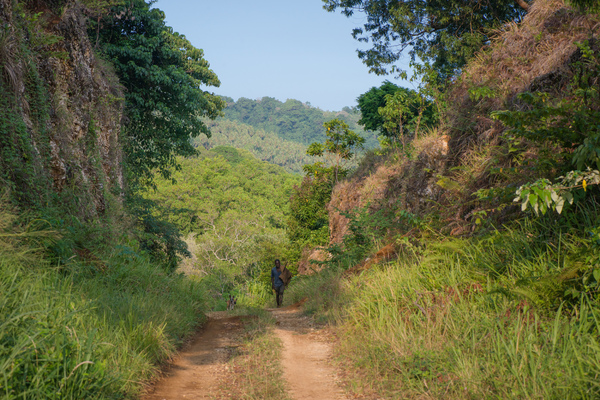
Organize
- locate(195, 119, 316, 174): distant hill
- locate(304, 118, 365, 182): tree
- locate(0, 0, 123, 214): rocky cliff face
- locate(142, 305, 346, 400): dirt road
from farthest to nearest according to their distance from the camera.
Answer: locate(195, 119, 316, 174): distant hill → locate(304, 118, 365, 182): tree → locate(0, 0, 123, 214): rocky cliff face → locate(142, 305, 346, 400): dirt road

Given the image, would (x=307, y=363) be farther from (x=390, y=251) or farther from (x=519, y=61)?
(x=519, y=61)

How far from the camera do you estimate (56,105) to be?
9.43 metres

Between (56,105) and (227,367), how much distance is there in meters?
6.76

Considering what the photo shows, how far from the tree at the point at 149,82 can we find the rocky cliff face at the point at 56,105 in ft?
14.0

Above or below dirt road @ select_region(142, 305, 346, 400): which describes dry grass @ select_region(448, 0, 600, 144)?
above

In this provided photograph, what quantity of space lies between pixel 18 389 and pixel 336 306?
19.1ft

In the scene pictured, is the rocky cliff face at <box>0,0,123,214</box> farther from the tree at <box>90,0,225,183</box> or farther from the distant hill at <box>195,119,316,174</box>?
the distant hill at <box>195,119,316,174</box>

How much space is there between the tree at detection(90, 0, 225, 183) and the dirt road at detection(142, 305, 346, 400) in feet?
37.2

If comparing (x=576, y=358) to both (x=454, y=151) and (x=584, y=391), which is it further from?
(x=454, y=151)

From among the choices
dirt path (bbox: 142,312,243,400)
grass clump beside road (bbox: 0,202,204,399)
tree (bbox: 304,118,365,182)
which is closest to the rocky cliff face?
grass clump beside road (bbox: 0,202,204,399)

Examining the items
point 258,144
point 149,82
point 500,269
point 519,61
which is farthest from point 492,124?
point 258,144

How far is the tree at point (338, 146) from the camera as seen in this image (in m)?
28.6

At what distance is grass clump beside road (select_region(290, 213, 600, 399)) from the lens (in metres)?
3.75

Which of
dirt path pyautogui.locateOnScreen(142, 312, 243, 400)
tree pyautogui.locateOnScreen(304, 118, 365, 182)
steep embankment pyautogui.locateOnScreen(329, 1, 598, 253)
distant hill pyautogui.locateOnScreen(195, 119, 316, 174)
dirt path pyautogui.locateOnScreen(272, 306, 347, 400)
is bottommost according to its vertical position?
dirt path pyautogui.locateOnScreen(272, 306, 347, 400)
